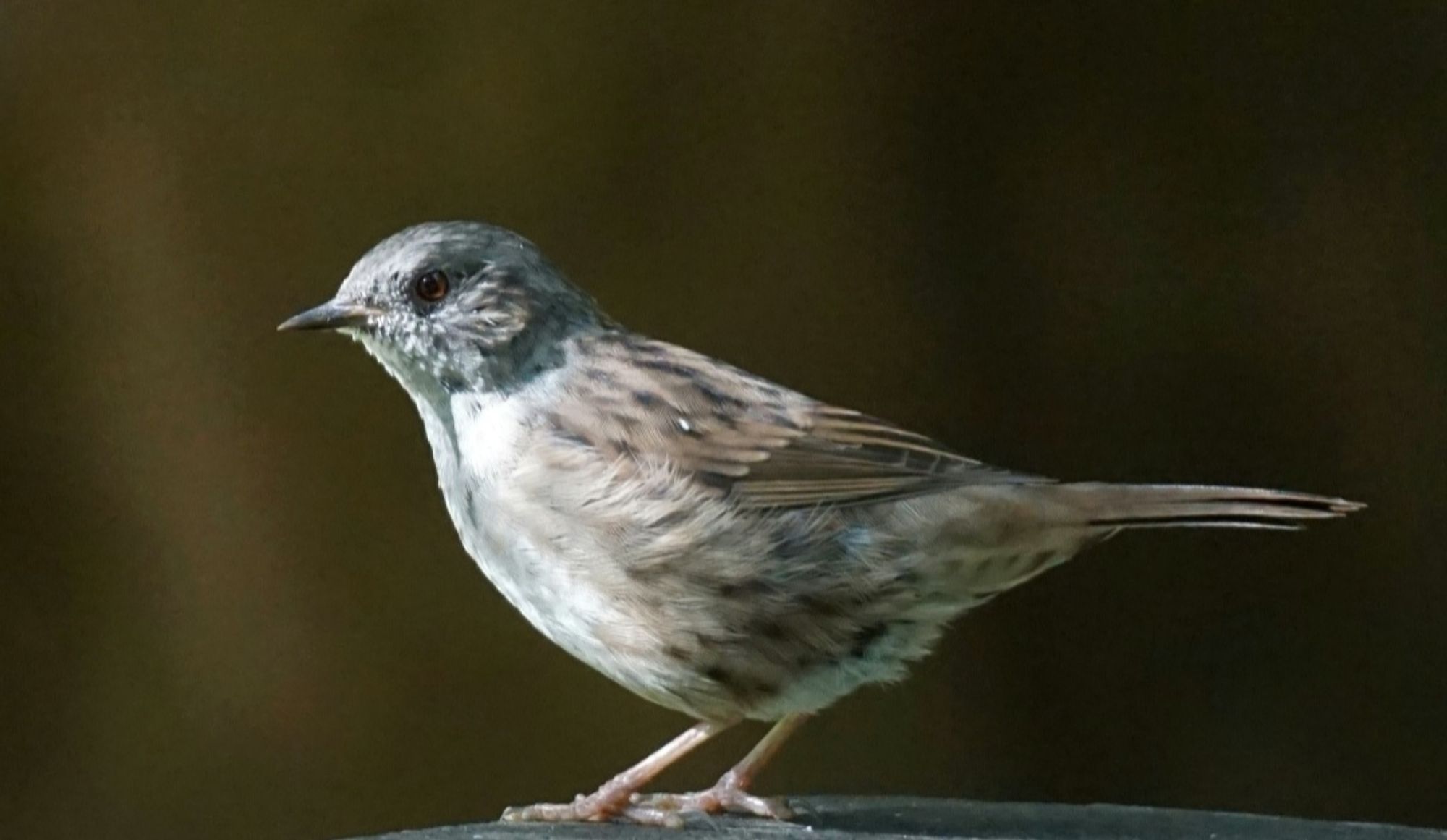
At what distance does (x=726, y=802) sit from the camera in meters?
3.90

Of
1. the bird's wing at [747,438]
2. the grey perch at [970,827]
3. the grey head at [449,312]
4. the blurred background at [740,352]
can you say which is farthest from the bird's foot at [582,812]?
the blurred background at [740,352]

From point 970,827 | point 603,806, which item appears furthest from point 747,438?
point 970,827

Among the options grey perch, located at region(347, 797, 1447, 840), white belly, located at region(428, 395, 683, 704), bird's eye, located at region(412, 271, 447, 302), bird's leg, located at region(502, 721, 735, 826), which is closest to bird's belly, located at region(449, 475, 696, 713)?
white belly, located at region(428, 395, 683, 704)

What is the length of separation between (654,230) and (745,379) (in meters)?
1.84

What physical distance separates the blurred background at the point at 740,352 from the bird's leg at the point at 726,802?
193 cm

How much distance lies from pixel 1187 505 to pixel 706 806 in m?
1.22

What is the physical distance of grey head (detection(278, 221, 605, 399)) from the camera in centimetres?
404

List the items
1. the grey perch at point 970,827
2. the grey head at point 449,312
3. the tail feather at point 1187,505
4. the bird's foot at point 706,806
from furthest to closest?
the grey head at point 449,312 → the bird's foot at point 706,806 → the tail feather at point 1187,505 → the grey perch at point 970,827

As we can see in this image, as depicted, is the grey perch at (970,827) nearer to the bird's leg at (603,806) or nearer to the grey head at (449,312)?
the bird's leg at (603,806)

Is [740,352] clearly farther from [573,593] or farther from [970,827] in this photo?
[970,827]

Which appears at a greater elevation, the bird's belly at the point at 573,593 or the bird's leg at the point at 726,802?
the bird's belly at the point at 573,593

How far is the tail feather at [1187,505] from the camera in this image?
3.62 metres

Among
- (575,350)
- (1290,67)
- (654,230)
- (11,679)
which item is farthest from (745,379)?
(11,679)

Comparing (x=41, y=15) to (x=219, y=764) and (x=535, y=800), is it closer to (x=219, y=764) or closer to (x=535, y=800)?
(x=219, y=764)
